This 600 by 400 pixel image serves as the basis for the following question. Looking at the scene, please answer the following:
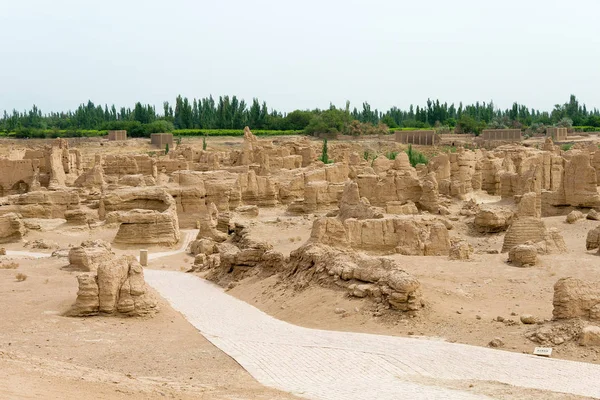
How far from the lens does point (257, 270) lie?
2072 cm

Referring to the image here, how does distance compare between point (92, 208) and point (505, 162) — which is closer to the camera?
point (92, 208)

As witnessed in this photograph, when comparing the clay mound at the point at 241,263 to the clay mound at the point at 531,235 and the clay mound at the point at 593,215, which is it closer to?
the clay mound at the point at 531,235

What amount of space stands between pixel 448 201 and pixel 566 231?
33.8 feet

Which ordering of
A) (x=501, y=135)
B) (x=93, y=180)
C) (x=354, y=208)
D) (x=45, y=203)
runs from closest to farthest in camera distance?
(x=354, y=208)
(x=45, y=203)
(x=93, y=180)
(x=501, y=135)

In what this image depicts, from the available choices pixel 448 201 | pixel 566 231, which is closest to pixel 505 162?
pixel 448 201

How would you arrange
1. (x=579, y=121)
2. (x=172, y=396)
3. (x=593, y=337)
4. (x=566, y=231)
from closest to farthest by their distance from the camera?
(x=172, y=396), (x=593, y=337), (x=566, y=231), (x=579, y=121)

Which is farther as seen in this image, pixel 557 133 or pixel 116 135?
pixel 116 135

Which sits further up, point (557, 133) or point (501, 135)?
point (557, 133)

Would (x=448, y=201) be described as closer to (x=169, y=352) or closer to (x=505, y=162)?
(x=505, y=162)

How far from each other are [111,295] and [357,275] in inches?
190

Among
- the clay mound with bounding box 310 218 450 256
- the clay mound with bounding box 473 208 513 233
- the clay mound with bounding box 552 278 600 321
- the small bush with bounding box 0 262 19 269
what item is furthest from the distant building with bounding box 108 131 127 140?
the clay mound with bounding box 552 278 600 321

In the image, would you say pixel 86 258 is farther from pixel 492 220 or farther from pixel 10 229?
pixel 492 220

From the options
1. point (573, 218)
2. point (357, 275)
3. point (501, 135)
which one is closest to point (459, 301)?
point (357, 275)

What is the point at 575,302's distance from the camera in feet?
44.8
